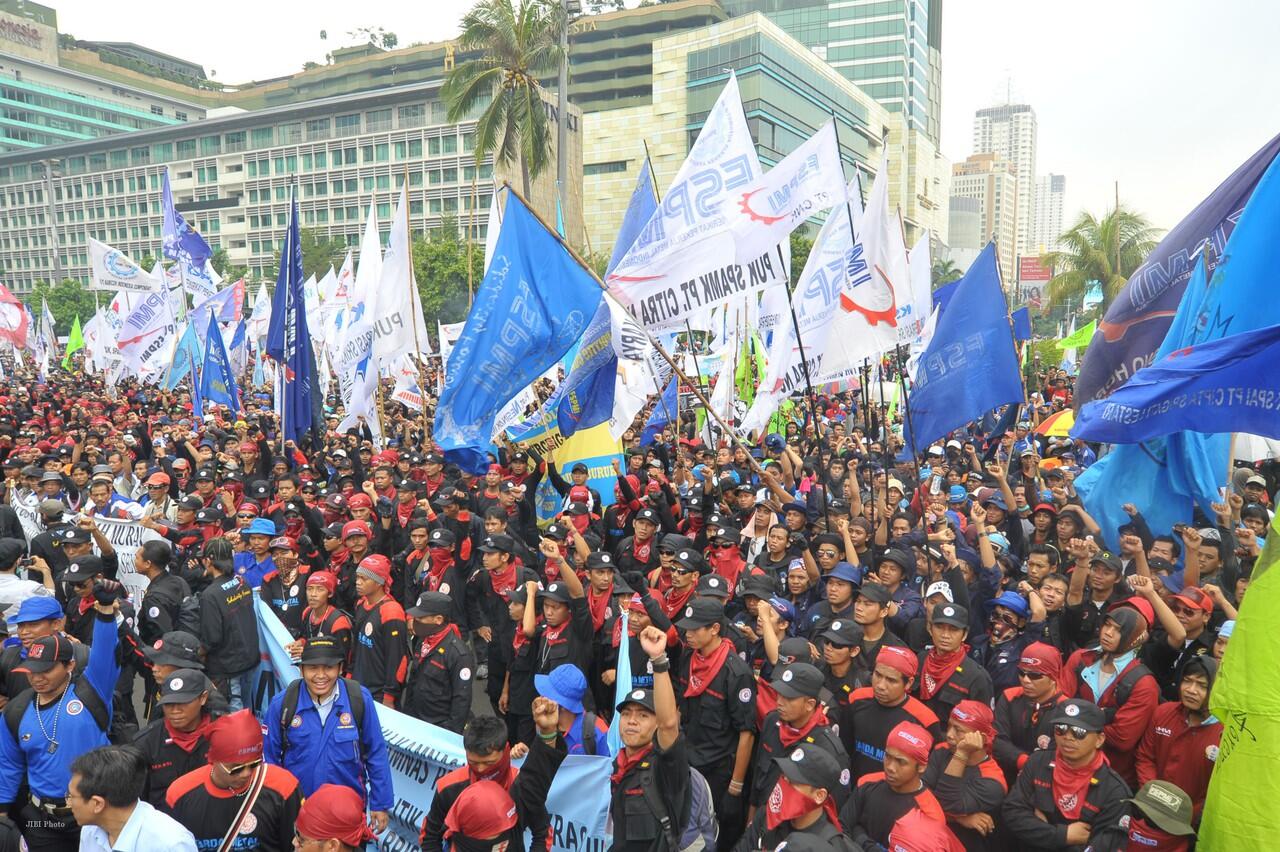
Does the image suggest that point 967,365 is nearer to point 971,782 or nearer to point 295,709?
point 971,782

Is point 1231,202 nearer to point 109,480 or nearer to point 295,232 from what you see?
point 295,232

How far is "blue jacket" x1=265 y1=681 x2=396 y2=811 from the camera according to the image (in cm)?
465

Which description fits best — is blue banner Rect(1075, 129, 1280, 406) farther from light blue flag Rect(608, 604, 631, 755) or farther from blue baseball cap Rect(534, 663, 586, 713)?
blue baseball cap Rect(534, 663, 586, 713)

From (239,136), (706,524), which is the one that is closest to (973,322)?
(706,524)

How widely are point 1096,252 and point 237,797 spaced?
4107 cm

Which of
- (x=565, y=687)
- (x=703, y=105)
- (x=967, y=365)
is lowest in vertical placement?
(x=565, y=687)

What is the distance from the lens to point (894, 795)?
13.2 feet

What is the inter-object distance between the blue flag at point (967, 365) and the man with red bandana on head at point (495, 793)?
496 cm

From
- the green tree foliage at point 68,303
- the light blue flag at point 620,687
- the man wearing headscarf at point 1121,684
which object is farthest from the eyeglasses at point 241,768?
the green tree foliage at point 68,303

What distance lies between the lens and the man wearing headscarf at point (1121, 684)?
15.5 feet

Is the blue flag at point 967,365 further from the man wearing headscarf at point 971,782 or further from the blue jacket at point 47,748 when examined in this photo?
the blue jacket at point 47,748

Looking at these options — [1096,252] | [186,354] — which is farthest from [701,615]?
[1096,252]

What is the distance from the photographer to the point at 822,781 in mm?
3600

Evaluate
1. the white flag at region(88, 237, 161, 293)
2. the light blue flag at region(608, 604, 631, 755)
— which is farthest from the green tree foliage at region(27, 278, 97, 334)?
the light blue flag at region(608, 604, 631, 755)
